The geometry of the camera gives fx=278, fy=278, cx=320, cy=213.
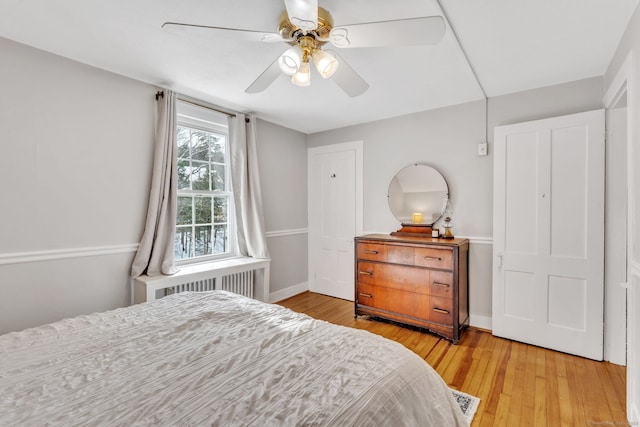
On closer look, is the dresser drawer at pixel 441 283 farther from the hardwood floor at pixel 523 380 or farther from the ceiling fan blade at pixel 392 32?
the ceiling fan blade at pixel 392 32

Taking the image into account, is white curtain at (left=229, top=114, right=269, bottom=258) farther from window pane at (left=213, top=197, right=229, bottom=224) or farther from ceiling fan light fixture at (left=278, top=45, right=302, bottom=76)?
ceiling fan light fixture at (left=278, top=45, right=302, bottom=76)

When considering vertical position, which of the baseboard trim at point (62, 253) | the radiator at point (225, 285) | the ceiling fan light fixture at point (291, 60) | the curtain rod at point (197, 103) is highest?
the curtain rod at point (197, 103)

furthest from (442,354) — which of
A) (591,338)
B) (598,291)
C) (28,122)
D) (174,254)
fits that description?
(28,122)

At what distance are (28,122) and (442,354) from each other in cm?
372

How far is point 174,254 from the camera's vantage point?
2.85 m

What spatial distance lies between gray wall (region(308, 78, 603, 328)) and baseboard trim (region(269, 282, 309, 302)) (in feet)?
4.85

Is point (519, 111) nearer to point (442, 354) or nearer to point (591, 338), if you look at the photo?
point (591, 338)

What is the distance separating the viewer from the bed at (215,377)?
2.73 feet

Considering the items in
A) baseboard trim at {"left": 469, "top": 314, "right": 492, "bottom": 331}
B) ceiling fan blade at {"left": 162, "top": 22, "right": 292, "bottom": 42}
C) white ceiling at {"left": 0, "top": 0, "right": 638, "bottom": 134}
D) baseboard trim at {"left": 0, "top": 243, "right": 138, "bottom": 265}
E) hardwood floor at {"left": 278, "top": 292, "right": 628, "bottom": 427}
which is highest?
white ceiling at {"left": 0, "top": 0, "right": 638, "bottom": 134}

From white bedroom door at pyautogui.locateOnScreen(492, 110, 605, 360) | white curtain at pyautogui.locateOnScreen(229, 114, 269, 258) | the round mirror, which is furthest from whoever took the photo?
white curtain at pyautogui.locateOnScreen(229, 114, 269, 258)

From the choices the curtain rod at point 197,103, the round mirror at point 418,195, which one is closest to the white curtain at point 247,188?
the curtain rod at point 197,103

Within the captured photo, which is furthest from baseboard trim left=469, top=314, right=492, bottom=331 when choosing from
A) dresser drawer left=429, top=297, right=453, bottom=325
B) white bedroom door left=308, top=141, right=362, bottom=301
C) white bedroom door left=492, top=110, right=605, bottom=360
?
white bedroom door left=308, top=141, right=362, bottom=301

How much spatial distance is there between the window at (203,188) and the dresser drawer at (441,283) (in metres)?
2.30

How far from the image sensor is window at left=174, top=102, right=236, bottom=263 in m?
2.97
